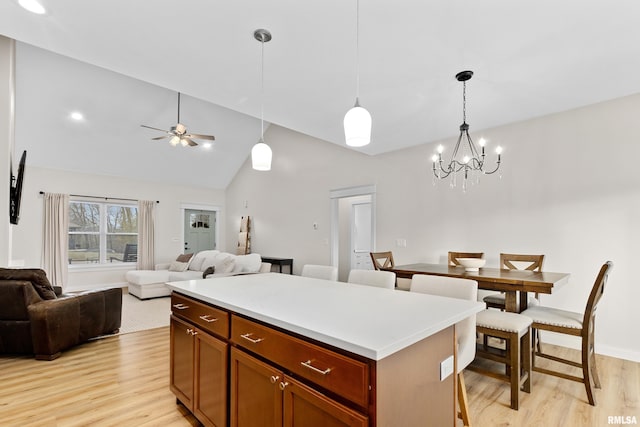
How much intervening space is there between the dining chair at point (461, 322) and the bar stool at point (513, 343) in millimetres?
429

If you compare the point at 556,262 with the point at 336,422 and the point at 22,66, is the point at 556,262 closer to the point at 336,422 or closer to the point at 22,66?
the point at 336,422

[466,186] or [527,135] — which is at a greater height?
[527,135]

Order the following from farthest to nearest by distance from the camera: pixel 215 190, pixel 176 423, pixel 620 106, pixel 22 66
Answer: pixel 215 190 → pixel 22 66 → pixel 620 106 → pixel 176 423

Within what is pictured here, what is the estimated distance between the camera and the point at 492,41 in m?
2.28

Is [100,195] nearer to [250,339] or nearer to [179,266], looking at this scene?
[179,266]

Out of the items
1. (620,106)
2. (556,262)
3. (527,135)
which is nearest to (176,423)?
(556,262)

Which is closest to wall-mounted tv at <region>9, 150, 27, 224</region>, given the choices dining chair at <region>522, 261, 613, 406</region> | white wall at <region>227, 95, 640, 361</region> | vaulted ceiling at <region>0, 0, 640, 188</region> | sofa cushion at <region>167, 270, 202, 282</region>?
vaulted ceiling at <region>0, 0, 640, 188</region>

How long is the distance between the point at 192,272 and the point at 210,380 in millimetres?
5111

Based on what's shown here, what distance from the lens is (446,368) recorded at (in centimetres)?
141

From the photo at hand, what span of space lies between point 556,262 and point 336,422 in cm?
365

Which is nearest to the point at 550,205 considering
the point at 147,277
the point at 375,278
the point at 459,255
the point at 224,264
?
the point at 459,255

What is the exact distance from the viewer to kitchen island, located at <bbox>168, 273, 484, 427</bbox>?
1088mm

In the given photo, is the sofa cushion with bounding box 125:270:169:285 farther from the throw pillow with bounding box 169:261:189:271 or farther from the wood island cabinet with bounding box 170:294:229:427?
the wood island cabinet with bounding box 170:294:229:427

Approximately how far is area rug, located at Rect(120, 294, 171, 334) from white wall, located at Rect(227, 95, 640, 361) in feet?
11.8
